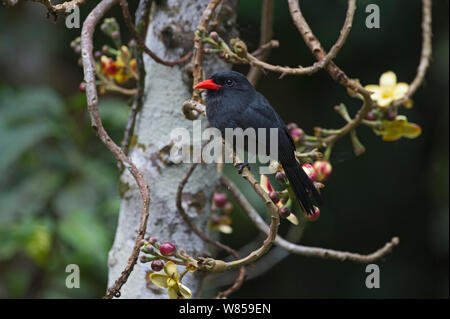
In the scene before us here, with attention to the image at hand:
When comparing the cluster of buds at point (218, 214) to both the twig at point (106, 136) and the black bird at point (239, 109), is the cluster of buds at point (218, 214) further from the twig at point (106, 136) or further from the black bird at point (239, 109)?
the twig at point (106, 136)

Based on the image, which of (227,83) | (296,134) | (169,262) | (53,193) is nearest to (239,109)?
(227,83)

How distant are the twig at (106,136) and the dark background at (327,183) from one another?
1.21 metres

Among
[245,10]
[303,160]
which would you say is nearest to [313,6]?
[245,10]

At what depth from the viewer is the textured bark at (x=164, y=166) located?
5.20 feet

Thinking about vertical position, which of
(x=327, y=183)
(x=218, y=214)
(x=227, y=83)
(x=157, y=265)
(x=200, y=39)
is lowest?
(x=327, y=183)

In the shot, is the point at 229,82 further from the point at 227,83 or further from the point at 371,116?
the point at 371,116

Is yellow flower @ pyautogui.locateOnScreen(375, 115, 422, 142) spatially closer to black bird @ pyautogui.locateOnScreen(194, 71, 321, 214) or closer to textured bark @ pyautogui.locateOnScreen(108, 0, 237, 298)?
black bird @ pyautogui.locateOnScreen(194, 71, 321, 214)

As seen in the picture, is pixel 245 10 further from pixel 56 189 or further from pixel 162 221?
pixel 162 221

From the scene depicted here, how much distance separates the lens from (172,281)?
1.21 meters

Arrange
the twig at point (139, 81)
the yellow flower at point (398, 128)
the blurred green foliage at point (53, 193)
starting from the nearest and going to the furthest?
the twig at point (139, 81) → the yellow flower at point (398, 128) → the blurred green foliage at point (53, 193)

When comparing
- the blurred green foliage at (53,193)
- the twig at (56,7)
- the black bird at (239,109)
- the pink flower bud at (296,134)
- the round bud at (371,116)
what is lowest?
the blurred green foliage at (53,193)

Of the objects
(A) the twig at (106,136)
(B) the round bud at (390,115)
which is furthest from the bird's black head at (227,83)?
(B) the round bud at (390,115)

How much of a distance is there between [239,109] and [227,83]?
3.4 inches
